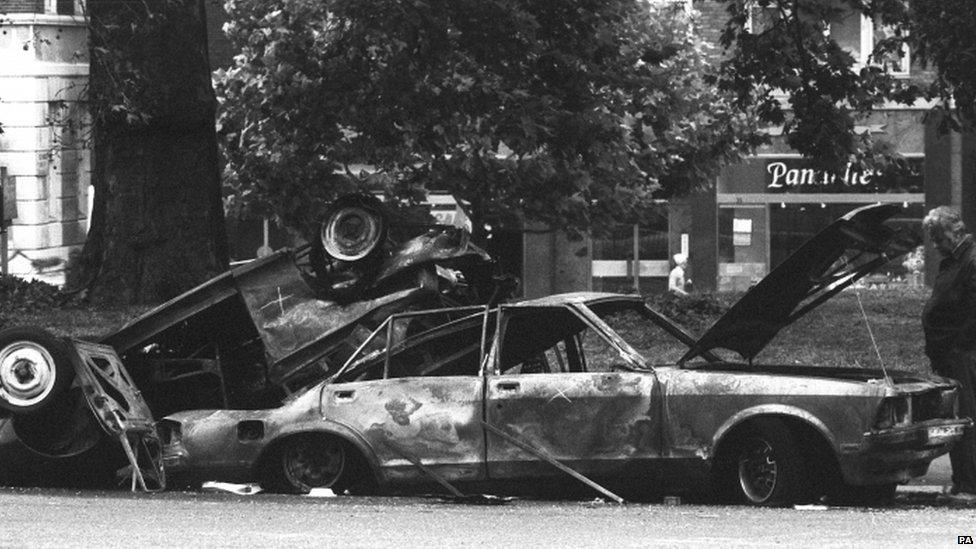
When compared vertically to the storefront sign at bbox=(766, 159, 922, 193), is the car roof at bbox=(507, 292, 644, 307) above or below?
below

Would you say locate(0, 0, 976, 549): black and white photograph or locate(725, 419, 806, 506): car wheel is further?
locate(725, 419, 806, 506): car wheel

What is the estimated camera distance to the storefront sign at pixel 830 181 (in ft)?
122

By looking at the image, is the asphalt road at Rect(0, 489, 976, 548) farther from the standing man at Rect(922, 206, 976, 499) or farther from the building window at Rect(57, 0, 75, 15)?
the building window at Rect(57, 0, 75, 15)

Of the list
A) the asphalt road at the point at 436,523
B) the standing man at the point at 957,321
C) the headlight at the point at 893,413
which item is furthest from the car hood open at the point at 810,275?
the asphalt road at the point at 436,523

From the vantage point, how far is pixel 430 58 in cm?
2041

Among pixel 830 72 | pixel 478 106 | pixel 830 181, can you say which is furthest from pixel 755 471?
pixel 830 181

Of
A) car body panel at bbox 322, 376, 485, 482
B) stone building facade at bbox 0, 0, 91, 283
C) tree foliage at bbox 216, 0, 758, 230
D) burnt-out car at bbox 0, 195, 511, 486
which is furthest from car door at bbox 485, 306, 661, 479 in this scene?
stone building facade at bbox 0, 0, 91, 283

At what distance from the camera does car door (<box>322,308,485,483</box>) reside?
10.8m

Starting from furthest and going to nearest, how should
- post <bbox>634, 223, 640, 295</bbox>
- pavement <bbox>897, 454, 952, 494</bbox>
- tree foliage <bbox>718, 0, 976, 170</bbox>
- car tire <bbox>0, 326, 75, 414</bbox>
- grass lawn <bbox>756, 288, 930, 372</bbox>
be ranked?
post <bbox>634, 223, 640, 295</bbox>
tree foliage <bbox>718, 0, 976, 170</bbox>
grass lawn <bbox>756, 288, 930, 372</bbox>
pavement <bbox>897, 454, 952, 494</bbox>
car tire <bbox>0, 326, 75, 414</bbox>

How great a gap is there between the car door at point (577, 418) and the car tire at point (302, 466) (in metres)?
1.00

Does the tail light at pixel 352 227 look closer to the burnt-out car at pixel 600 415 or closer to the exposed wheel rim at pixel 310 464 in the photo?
the burnt-out car at pixel 600 415

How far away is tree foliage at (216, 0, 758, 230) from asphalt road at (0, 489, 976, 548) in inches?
387

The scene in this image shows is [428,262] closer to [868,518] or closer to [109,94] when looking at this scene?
[868,518]

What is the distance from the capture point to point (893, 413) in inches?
403
